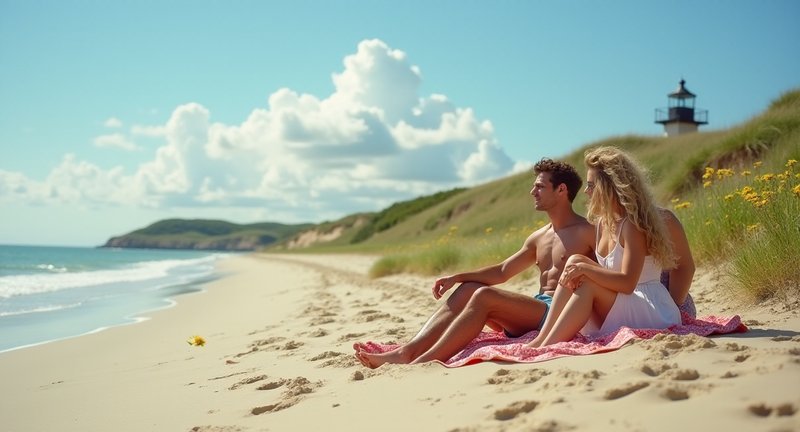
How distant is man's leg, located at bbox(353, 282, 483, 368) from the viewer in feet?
14.6

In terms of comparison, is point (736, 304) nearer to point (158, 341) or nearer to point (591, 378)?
point (591, 378)

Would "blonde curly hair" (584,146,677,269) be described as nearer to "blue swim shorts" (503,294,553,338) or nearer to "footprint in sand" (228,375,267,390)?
"blue swim shorts" (503,294,553,338)

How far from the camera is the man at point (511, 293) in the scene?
4.44m

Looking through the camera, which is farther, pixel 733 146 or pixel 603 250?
pixel 733 146

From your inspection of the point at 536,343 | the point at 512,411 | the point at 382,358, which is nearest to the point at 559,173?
the point at 536,343

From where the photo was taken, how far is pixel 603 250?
454 cm

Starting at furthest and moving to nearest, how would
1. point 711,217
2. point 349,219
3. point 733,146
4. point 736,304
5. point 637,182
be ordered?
1. point 349,219
2. point 733,146
3. point 711,217
4. point 736,304
5. point 637,182

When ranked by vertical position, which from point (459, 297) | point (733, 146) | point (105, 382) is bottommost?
point (105, 382)

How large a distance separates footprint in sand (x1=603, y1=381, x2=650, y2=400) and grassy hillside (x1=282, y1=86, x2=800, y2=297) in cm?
225

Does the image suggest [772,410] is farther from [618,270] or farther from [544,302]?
[544,302]

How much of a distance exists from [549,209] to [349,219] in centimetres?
7933

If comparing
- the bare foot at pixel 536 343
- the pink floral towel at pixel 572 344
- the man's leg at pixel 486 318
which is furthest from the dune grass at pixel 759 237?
the bare foot at pixel 536 343

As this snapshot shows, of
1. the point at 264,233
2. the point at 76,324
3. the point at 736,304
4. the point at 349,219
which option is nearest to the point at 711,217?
the point at 736,304

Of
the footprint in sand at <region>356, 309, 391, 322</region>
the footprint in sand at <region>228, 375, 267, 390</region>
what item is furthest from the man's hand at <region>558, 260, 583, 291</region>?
the footprint in sand at <region>356, 309, 391, 322</region>
